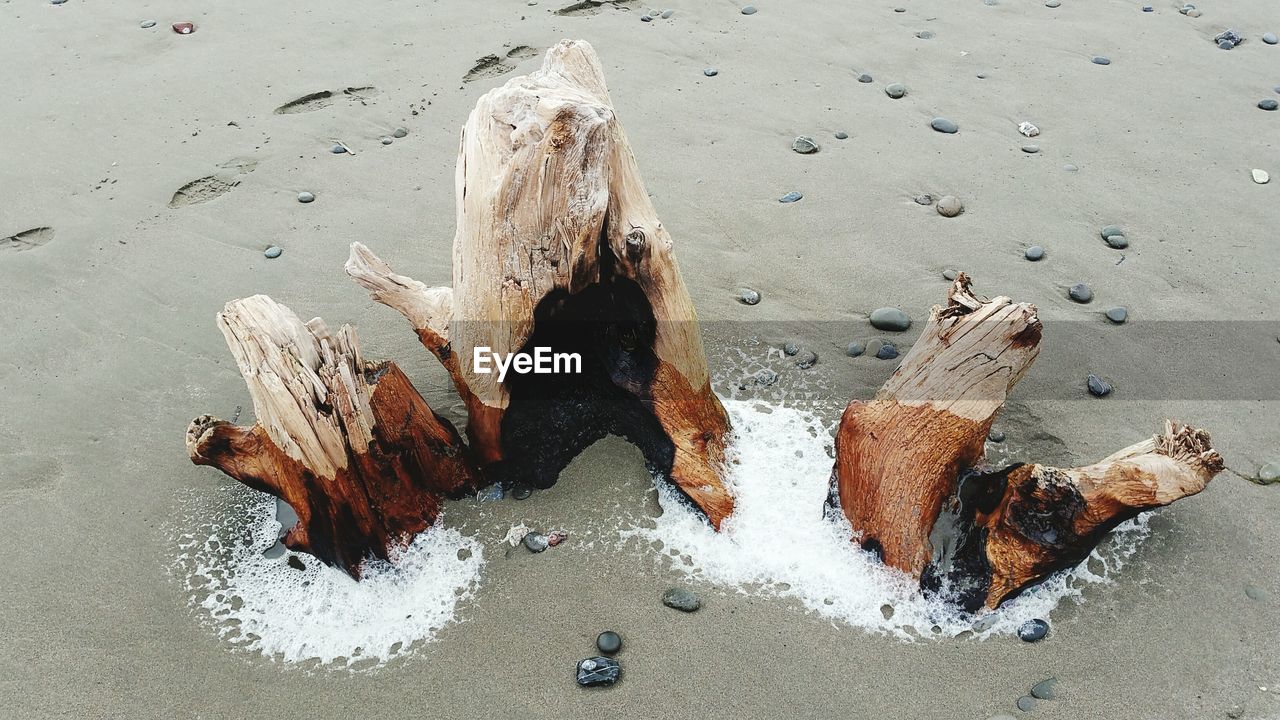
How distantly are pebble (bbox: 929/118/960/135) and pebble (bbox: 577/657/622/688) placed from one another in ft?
14.3

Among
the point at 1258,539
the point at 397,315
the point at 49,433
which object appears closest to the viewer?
the point at 1258,539

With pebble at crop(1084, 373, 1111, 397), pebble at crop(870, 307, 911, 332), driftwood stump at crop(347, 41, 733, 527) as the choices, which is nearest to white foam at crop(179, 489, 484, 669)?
driftwood stump at crop(347, 41, 733, 527)

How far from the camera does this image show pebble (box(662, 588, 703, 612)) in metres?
3.06

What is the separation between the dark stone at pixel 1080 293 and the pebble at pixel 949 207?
0.84 meters

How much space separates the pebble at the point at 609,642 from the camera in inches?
116

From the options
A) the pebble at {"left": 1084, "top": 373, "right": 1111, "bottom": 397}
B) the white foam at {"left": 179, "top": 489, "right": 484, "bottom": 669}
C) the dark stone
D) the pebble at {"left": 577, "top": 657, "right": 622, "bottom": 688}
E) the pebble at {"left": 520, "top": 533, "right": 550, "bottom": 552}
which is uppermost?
the dark stone

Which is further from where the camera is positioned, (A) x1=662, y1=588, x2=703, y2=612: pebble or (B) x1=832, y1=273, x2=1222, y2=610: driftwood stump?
(A) x1=662, y1=588, x2=703, y2=612: pebble

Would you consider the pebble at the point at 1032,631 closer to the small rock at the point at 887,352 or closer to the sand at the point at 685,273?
the sand at the point at 685,273

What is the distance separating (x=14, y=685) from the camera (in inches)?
114

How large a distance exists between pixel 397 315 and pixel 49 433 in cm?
158

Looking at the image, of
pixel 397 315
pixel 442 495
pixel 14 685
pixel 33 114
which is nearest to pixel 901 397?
pixel 442 495

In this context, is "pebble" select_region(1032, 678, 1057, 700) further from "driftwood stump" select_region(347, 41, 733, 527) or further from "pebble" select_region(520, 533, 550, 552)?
"pebble" select_region(520, 533, 550, 552)

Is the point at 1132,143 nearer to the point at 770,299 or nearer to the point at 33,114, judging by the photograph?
the point at 770,299

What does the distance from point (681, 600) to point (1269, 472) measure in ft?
8.17
